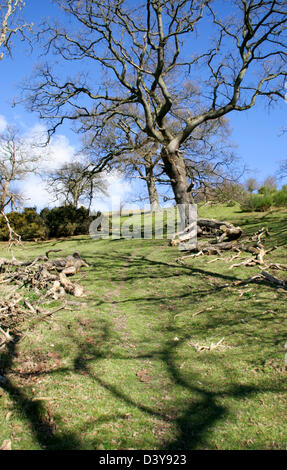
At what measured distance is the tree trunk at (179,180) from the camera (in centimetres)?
1362

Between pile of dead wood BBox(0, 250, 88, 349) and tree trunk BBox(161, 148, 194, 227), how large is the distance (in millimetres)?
5651

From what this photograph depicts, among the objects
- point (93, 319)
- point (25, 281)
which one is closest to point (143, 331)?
point (93, 319)

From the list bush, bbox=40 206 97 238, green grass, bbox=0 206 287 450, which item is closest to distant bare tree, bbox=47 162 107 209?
bush, bbox=40 206 97 238

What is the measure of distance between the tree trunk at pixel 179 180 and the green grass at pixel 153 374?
681cm

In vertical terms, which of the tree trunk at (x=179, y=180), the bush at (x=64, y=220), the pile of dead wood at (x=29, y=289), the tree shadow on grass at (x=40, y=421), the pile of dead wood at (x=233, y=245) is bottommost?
the tree shadow on grass at (x=40, y=421)

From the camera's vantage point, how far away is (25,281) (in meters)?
7.80

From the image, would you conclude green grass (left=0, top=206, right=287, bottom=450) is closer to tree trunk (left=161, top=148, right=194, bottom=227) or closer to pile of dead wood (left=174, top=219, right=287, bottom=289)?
pile of dead wood (left=174, top=219, right=287, bottom=289)

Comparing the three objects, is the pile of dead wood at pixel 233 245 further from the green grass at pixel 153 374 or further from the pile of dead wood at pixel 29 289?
the pile of dead wood at pixel 29 289

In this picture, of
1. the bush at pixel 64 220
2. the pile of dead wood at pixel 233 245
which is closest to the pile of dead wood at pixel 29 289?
the pile of dead wood at pixel 233 245

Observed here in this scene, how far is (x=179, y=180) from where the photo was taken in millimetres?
13859

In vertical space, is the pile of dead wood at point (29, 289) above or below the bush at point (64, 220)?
below

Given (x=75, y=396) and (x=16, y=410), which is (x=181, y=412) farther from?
(x=16, y=410)

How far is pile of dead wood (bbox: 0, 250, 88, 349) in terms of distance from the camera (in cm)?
542
